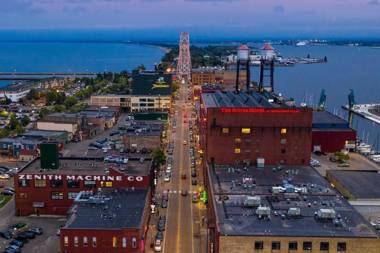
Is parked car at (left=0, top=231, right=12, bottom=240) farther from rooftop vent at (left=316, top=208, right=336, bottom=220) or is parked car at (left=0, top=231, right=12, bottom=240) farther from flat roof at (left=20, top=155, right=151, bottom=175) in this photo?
rooftop vent at (left=316, top=208, right=336, bottom=220)

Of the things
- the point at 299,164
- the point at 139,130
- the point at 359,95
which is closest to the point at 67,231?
the point at 299,164

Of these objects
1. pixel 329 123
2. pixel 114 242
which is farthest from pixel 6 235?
pixel 329 123

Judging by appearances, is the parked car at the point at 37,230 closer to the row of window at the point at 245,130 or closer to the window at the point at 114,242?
the window at the point at 114,242

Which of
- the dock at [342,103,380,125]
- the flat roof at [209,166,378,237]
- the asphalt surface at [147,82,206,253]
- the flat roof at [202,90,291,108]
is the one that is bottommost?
the dock at [342,103,380,125]

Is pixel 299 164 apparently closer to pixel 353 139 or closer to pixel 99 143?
pixel 353 139

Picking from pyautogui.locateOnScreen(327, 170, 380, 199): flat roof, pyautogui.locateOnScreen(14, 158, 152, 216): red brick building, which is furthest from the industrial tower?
pyautogui.locateOnScreen(14, 158, 152, 216): red brick building

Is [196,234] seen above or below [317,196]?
below
